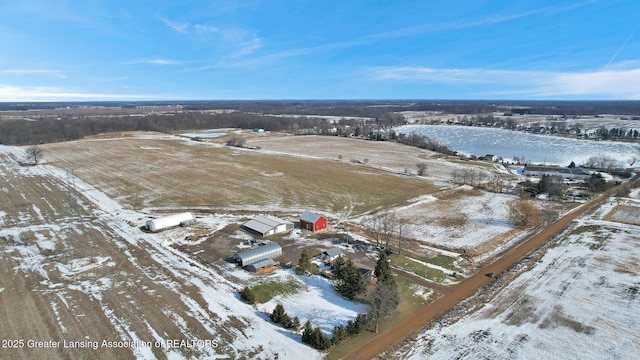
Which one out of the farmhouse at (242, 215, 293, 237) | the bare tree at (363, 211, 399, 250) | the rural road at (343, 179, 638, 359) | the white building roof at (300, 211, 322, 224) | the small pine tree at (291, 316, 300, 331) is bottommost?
the rural road at (343, 179, 638, 359)

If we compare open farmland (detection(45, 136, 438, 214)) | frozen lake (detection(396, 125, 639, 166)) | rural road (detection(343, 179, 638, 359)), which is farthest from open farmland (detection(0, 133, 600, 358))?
frozen lake (detection(396, 125, 639, 166))

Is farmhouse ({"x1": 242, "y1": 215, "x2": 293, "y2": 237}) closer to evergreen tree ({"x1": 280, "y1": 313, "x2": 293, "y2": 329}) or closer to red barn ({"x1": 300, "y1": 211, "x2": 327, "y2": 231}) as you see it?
red barn ({"x1": 300, "y1": 211, "x2": 327, "y2": 231})

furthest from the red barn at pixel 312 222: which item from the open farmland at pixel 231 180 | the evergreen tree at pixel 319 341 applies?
the evergreen tree at pixel 319 341

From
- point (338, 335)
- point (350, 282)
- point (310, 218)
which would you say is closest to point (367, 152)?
point (310, 218)

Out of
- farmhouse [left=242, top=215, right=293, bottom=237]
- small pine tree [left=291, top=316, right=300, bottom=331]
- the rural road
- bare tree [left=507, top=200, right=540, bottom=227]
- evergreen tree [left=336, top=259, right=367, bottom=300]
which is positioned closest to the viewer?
the rural road

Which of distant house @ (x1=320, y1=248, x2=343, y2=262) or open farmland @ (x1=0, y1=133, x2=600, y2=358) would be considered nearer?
open farmland @ (x1=0, y1=133, x2=600, y2=358)

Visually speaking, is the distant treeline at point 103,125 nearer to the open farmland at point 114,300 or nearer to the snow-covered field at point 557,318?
the open farmland at point 114,300
